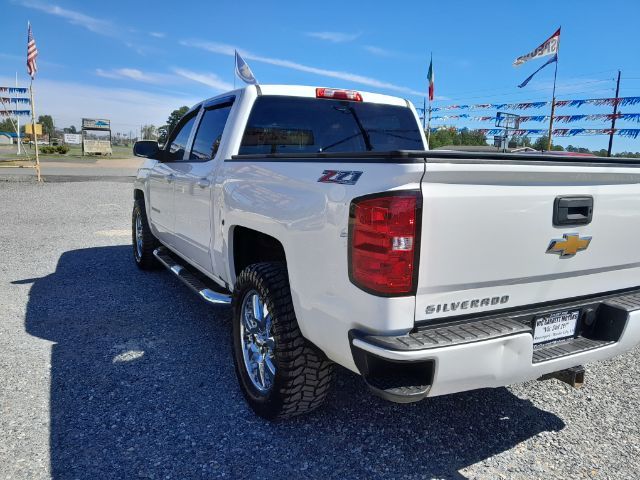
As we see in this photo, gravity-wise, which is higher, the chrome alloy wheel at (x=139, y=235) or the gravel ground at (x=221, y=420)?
the chrome alloy wheel at (x=139, y=235)

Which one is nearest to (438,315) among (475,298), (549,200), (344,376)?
(475,298)

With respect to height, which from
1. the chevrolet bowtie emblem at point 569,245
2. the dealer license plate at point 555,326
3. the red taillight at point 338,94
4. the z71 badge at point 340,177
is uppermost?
the red taillight at point 338,94

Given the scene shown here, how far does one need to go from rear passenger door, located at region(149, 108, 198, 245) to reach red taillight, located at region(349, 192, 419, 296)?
3.01 m

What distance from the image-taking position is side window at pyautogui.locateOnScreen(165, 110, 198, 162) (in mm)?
4762

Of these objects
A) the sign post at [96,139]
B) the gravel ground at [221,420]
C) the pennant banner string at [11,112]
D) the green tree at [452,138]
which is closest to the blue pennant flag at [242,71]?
the gravel ground at [221,420]

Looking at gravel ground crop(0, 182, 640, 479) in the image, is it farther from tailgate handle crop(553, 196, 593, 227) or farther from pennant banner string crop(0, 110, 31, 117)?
pennant banner string crop(0, 110, 31, 117)

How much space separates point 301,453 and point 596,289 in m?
1.76

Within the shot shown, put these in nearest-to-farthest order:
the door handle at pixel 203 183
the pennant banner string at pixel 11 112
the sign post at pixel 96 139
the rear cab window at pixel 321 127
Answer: the door handle at pixel 203 183 < the rear cab window at pixel 321 127 < the pennant banner string at pixel 11 112 < the sign post at pixel 96 139

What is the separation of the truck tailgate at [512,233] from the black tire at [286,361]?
0.78 metres

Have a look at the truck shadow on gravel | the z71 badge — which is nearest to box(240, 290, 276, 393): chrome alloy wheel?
the truck shadow on gravel

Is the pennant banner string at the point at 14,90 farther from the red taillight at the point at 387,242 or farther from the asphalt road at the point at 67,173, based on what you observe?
the red taillight at the point at 387,242

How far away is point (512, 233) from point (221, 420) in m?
1.91

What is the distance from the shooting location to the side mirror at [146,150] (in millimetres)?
5164

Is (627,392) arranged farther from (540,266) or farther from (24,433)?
(24,433)
